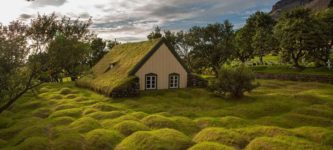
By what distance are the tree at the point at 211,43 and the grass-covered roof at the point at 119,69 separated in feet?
55.2

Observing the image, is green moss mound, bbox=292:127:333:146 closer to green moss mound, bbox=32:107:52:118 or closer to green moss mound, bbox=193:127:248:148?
green moss mound, bbox=193:127:248:148

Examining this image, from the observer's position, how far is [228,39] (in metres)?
61.3

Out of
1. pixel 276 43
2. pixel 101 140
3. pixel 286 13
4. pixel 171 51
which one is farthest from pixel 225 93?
pixel 276 43

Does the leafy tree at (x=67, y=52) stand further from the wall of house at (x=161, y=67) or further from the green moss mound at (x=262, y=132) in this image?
the green moss mound at (x=262, y=132)

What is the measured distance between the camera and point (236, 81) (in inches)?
1256

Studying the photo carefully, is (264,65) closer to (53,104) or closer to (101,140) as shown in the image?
(53,104)

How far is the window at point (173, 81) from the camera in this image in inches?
1584

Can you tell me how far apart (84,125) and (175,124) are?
7136mm

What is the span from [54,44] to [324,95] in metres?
30.9

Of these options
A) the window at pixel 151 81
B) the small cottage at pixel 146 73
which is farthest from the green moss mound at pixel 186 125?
the window at pixel 151 81

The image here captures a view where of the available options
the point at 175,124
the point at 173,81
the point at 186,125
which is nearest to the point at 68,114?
the point at 175,124

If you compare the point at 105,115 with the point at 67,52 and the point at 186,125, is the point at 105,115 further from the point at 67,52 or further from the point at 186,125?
the point at 186,125

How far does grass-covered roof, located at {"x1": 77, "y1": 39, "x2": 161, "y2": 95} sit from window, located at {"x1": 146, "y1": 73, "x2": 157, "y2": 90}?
106 inches

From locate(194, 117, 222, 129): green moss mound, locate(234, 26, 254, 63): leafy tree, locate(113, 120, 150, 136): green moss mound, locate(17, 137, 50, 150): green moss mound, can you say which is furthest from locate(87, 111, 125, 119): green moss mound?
locate(234, 26, 254, 63): leafy tree
